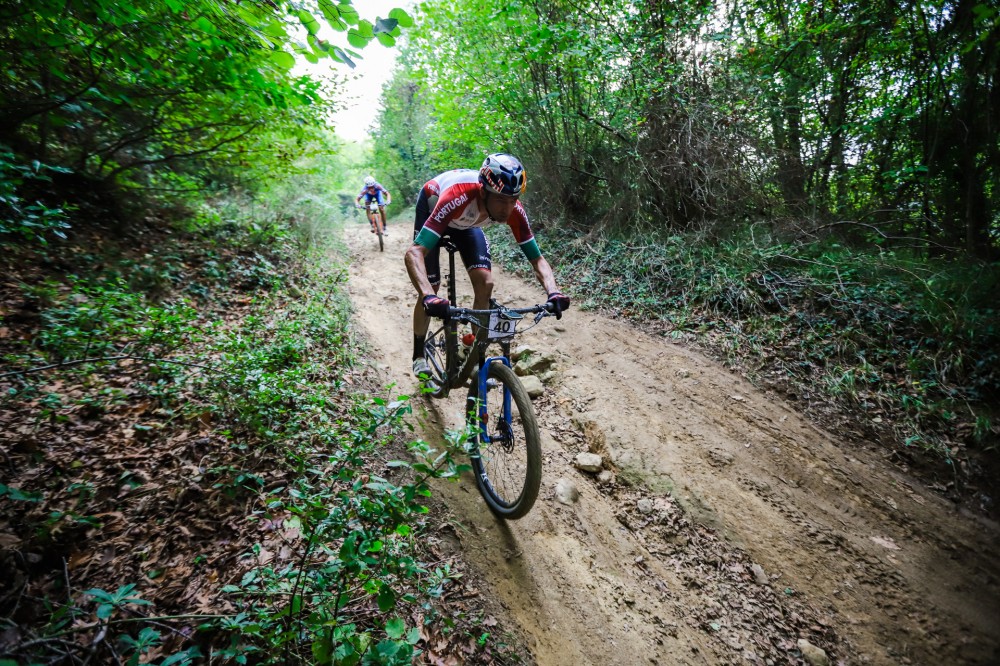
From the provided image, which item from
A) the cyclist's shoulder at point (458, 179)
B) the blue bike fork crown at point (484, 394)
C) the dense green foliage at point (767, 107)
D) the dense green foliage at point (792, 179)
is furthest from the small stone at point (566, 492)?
the dense green foliage at point (767, 107)

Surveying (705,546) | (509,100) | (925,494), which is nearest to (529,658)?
(705,546)

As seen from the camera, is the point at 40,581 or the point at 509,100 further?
the point at 509,100

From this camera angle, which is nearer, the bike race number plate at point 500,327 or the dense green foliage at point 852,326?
the bike race number plate at point 500,327

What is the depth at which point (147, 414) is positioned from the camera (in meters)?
2.71

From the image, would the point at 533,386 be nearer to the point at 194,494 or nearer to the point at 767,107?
the point at 194,494

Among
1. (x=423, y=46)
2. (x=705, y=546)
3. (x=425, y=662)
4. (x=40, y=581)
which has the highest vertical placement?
(x=423, y=46)

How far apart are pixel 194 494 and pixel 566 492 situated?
2575 mm

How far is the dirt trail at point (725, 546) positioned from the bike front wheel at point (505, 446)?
6.9 inches

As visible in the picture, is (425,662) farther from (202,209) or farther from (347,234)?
(347,234)

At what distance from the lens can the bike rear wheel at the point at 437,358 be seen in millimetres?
3773

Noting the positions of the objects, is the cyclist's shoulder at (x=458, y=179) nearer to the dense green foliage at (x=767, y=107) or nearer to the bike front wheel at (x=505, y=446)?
the bike front wheel at (x=505, y=446)

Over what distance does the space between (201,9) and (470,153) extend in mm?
11810

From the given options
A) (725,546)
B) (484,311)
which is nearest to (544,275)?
(484,311)

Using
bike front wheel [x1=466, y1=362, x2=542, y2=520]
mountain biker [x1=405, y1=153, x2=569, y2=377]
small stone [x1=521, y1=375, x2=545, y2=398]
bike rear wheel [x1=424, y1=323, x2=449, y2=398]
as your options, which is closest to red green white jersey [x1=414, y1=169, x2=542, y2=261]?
mountain biker [x1=405, y1=153, x2=569, y2=377]
